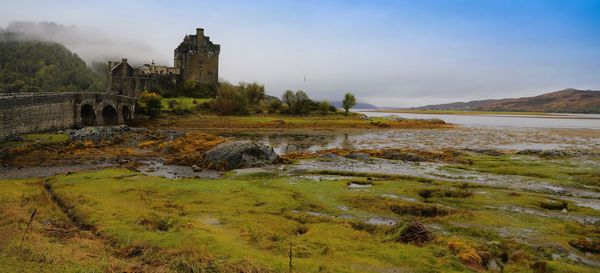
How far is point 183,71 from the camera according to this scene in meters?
102

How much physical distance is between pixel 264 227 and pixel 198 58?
91725 mm

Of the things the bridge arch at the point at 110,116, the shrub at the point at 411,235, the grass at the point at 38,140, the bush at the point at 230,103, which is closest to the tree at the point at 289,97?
the bush at the point at 230,103

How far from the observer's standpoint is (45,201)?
18.2 m

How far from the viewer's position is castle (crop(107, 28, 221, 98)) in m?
95.4

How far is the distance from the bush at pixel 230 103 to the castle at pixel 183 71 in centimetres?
1280

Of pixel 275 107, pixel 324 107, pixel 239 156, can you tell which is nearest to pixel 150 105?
pixel 275 107

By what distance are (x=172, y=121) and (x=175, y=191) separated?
5906 cm

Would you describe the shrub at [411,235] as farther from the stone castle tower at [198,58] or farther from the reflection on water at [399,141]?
the stone castle tower at [198,58]

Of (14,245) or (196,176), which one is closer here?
(14,245)

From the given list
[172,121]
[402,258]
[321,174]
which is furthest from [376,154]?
[172,121]

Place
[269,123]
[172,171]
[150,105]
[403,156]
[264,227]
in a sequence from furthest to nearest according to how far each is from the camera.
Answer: [269,123]
[150,105]
[403,156]
[172,171]
[264,227]

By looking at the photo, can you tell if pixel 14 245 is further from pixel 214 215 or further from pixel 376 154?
pixel 376 154

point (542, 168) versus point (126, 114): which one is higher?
point (126, 114)

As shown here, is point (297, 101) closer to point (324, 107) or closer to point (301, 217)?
point (324, 107)
